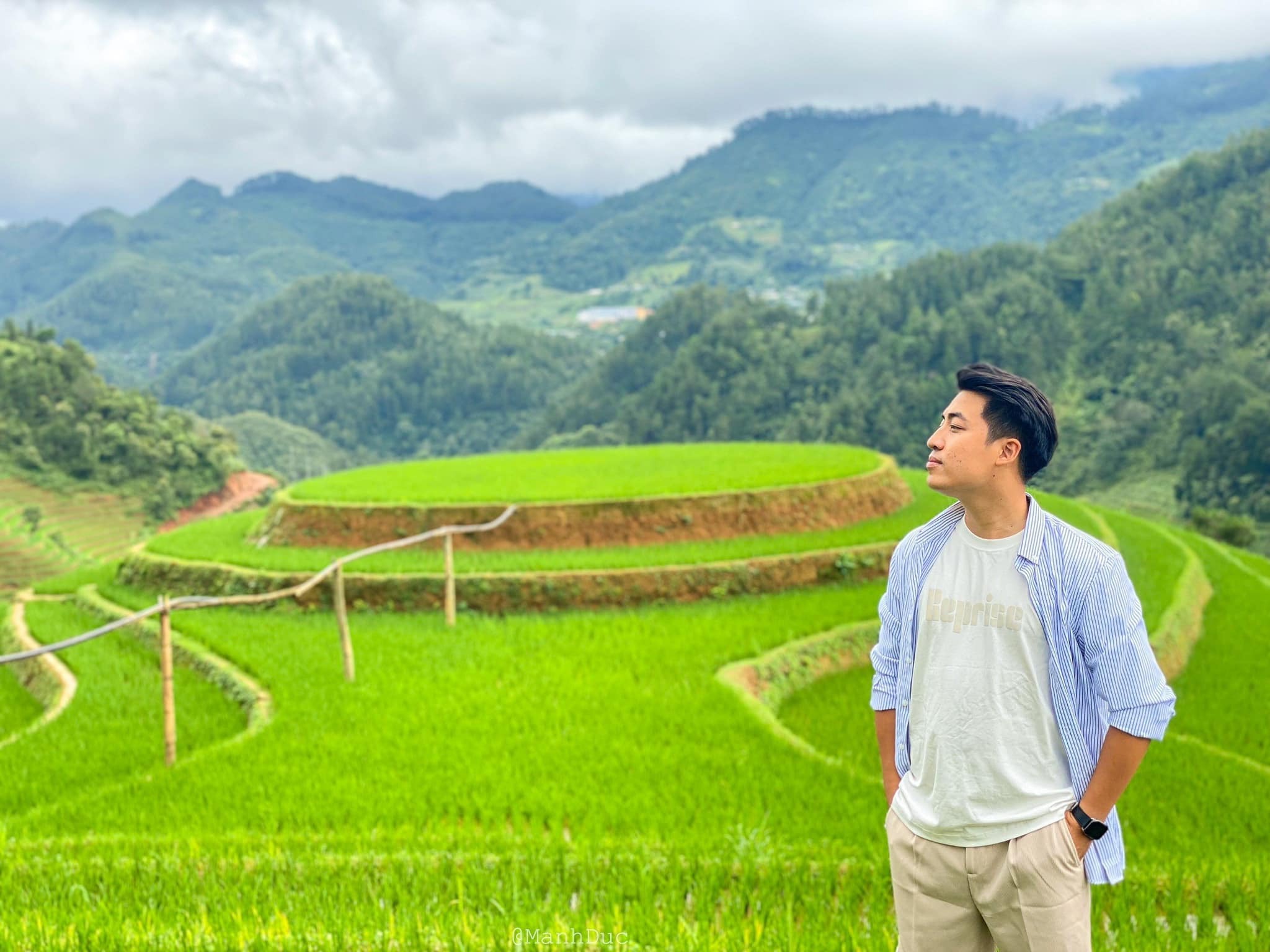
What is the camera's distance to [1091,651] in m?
2.43

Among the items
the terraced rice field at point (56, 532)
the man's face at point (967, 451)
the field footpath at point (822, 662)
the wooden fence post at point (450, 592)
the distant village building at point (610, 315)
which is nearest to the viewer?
the man's face at point (967, 451)

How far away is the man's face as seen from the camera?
8.00ft

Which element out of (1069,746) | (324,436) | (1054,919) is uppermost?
(1069,746)

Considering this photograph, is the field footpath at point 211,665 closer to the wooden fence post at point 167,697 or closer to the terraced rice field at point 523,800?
the terraced rice field at point 523,800

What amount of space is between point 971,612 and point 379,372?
10295 cm

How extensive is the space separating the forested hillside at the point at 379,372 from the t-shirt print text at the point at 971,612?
9085cm

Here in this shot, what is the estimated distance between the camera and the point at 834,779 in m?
6.39

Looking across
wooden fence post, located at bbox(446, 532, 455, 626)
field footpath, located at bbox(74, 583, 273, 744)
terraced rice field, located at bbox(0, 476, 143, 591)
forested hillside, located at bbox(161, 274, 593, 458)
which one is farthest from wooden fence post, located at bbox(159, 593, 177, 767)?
forested hillside, located at bbox(161, 274, 593, 458)

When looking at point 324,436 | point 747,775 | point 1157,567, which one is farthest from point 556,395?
point 747,775

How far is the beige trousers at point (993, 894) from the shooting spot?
2.33 m

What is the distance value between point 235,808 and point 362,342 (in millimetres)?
105565

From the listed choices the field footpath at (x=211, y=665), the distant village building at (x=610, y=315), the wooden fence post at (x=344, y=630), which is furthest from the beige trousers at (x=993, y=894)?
the distant village building at (x=610, y=315)

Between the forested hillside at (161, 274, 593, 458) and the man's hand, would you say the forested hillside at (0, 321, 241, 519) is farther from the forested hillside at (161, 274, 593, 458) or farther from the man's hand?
the man's hand

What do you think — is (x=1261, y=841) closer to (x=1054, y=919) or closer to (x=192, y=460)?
(x=1054, y=919)
